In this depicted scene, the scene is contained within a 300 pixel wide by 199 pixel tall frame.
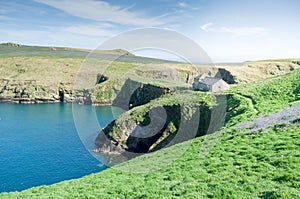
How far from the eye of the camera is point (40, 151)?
53.2 m

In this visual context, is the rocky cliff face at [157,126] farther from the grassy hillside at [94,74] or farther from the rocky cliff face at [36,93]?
the rocky cliff face at [36,93]

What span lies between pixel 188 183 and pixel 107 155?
123 ft

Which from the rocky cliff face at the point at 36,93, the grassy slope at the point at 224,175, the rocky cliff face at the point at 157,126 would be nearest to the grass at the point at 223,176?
the grassy slope at the point at 224,175

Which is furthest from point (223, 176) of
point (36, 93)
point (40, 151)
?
point (36, 93)

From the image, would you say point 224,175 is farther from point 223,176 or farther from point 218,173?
point 218,173

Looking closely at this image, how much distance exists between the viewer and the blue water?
40844mm

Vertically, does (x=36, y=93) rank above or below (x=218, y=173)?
below

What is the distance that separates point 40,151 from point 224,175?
4822 centimetres

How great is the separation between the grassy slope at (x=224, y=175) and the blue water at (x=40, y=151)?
2133 centimetres

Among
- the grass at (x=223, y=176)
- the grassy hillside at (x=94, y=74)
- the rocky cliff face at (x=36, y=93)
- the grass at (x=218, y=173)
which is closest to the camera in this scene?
the grass at (x=223, y=176)

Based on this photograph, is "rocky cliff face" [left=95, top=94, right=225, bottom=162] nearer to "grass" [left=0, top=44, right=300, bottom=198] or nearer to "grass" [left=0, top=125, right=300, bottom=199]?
"grass" [left=0, top=44, right=300, bottom=198]

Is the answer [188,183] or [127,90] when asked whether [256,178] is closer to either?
[188,183]

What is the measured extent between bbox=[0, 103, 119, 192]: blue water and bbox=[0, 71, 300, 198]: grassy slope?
840 inches

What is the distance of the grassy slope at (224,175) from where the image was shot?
13051mm
